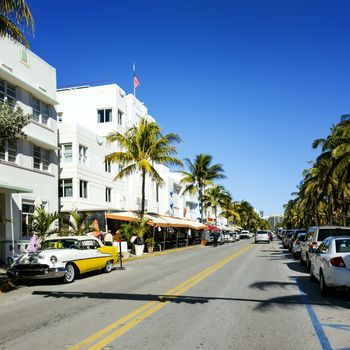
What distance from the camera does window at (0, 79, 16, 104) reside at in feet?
76.6

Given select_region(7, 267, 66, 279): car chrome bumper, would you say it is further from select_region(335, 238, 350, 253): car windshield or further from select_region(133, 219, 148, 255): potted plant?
select_region(133, 219, 148, 255): potted plant

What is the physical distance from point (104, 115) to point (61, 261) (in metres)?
29.6

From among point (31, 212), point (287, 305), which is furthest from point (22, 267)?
point (31, 212)

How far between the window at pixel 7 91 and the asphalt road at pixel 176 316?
12359 millimetres

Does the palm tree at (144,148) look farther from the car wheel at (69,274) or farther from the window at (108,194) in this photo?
the car wheel at (69,274)

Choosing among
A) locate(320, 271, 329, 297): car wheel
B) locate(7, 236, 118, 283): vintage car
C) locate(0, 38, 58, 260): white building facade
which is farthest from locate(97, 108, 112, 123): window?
locate(320, 271, 329, 297): car wheel

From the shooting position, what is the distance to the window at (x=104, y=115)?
140 feet

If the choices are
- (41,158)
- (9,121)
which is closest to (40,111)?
(41,158)

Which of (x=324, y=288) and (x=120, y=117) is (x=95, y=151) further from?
(x=324, y=288)

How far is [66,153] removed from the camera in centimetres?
3300

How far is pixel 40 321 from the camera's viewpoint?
8.48m

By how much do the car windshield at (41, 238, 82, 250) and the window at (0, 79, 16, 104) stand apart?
9508mm

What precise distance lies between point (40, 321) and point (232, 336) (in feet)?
12.0

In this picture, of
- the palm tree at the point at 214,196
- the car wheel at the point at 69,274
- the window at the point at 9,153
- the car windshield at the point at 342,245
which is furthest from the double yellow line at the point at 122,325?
the palm tree at the point at 214,196
